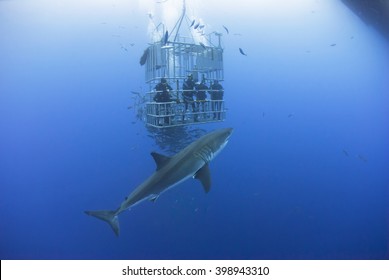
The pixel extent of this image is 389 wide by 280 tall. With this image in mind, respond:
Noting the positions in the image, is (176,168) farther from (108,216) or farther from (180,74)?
(180,74)

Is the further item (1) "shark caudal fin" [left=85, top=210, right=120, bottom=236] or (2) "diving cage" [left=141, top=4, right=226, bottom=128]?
A: (2) "diving cage" [left=141, top=4, right=226, bottom=128]

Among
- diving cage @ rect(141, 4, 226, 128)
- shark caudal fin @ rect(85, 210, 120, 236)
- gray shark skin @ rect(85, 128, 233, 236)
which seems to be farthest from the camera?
diving cage @ rect(141, 4, 226, 128)

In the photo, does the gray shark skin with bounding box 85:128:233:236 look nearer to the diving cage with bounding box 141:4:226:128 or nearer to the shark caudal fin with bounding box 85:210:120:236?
the shark caudal fin with bounding box 85:210:120:236

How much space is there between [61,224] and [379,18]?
18.7ft

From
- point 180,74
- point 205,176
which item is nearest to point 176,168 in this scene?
point 205,176

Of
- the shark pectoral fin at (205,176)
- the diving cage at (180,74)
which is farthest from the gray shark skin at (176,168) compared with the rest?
the diving cage at (180,74)

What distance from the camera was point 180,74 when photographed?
3.40m

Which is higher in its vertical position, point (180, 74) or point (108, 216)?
point (180, 74)

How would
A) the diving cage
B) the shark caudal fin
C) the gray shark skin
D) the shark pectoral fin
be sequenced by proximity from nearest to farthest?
the gray shark skin
the shark pectoral fin
the shark caudal fin
the diving cage

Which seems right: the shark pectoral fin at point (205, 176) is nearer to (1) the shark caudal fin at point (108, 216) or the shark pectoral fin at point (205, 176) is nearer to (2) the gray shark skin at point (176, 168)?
(2) the gray shark skin at point (176, 168)

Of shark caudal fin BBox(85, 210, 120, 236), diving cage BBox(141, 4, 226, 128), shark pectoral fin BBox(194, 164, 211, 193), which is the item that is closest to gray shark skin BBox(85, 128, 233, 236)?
shark pectoral fin BBox(194, 164, 211, 193)

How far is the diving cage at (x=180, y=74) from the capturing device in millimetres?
3211

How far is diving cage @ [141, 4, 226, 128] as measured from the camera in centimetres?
321

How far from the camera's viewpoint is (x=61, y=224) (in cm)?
460
